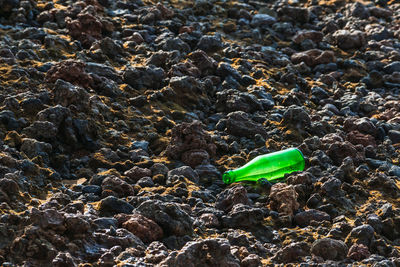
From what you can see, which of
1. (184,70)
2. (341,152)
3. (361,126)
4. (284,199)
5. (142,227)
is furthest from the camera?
(184,70)

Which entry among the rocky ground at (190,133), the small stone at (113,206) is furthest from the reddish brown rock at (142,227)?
the small stone at (113,206)

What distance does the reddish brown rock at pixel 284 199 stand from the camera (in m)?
6.04

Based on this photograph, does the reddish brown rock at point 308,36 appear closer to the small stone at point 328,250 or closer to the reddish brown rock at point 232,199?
the reddish brown rock at point 232,199

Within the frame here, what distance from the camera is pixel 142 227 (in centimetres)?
526

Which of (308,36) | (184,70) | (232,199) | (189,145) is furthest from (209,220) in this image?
(308,36)

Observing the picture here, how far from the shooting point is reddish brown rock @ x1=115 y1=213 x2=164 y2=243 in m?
5.25

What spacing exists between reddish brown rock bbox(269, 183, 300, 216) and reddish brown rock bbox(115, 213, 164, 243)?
122 centimetres

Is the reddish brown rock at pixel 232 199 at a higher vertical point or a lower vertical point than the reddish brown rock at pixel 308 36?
lower

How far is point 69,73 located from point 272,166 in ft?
7.63

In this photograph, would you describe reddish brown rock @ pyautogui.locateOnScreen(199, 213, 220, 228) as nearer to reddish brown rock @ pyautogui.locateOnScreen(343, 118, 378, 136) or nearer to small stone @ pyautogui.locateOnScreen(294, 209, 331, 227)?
small stone @ pyautogui.locateOnScreen(294, 209, 331, 227)

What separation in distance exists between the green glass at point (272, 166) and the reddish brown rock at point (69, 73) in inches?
78.0

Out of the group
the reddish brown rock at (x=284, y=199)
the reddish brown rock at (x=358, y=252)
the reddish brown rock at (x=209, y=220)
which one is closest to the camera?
the reddish brown rock at (x=358, y=252)

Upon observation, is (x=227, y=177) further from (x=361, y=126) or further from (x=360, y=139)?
(x=361, y=126)

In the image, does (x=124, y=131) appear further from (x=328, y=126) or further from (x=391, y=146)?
(x=391, y=146)
